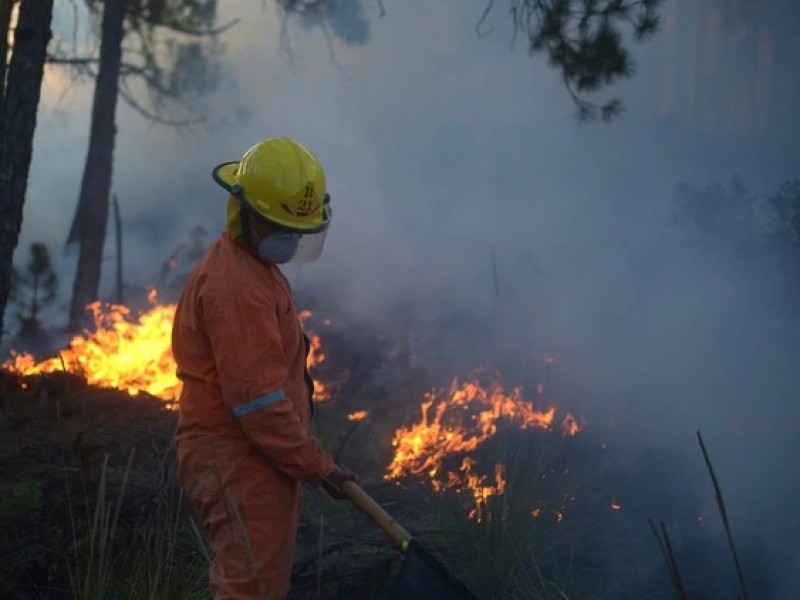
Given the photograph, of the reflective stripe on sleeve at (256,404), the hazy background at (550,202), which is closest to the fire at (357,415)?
the hazy background at (550,202)

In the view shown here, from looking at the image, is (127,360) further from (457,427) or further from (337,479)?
(337,479)

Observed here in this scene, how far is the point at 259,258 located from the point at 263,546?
0.88 meters

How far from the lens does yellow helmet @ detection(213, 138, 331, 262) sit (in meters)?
3.01

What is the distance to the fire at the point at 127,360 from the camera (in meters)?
8.46

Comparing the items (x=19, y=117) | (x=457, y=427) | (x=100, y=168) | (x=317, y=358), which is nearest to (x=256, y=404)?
(x=19, y=117)

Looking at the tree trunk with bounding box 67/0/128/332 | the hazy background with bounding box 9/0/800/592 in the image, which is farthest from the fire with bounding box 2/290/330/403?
the hazy background with bounding box 9/0/800/592

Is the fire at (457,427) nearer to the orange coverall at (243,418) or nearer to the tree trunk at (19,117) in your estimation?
the orange coverall at (243,418)

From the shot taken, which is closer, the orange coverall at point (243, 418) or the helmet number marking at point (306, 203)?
the orange coverall at point (243, 418)

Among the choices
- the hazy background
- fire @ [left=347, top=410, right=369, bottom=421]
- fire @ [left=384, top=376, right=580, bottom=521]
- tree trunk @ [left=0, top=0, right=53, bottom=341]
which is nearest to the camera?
tree trunk @ [left=0, top=0, right=53, bottom=341]

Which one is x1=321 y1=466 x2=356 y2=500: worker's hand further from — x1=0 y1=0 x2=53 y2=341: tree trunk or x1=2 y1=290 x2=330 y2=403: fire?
x1=2 y1=290 x2=330 y2=403: fire

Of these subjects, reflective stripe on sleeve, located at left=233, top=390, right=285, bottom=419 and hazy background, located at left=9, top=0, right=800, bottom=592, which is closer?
reflective stripe on sleeve, located at left=233, top=390, right=285, bottom=419

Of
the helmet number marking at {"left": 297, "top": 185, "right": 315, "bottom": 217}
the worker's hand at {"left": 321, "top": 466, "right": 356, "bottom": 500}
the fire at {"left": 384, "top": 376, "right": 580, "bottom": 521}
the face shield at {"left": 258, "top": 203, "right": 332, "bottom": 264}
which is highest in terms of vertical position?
the fire at {"left": 384, "top": 376, "right": 580, "bottom": 521}

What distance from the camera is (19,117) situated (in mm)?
5816

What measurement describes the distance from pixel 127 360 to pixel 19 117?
3.53 meters
